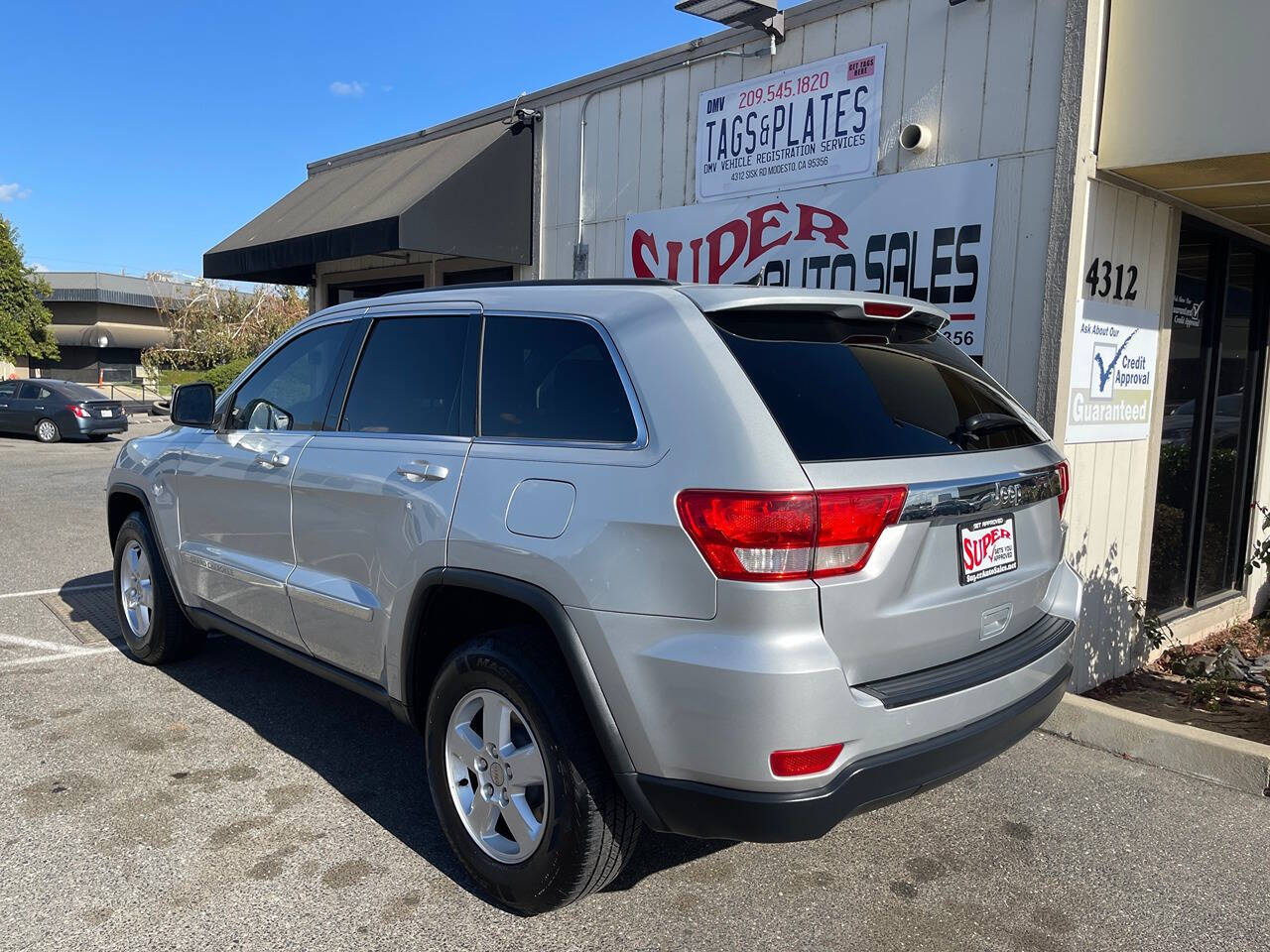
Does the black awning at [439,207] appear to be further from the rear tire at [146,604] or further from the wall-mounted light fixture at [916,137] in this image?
the wall-mounted light fixture at [916,137]

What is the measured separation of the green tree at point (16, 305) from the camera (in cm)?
3616

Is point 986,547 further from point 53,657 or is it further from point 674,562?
point 53,657

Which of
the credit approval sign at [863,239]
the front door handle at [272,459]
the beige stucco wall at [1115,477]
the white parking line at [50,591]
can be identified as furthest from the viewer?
the white parking line at [50,591]

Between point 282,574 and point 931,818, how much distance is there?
2623mm

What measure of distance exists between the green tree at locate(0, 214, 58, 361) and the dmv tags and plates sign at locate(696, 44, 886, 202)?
37.2 metres

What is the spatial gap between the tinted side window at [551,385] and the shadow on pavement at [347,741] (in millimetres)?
1451

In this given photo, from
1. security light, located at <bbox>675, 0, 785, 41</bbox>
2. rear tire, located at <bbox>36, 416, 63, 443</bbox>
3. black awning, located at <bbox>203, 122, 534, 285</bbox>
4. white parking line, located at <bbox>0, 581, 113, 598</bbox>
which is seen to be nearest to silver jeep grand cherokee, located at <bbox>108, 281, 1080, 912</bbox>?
security light, located at <bbox>675, 0, 785, 41</bbox>

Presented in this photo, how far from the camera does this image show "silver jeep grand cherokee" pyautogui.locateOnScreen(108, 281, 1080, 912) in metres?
2.38

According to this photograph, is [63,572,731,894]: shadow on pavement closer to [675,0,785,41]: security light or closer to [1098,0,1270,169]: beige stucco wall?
[1098,0,1270,169]: beige stucco wall

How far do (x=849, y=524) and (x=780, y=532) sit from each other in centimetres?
19

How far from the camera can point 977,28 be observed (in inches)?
219

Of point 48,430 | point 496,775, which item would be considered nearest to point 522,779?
point 496,775

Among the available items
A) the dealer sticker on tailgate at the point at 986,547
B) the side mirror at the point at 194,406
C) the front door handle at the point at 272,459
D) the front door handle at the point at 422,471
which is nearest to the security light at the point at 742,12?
the side mirror at the point at 194,406

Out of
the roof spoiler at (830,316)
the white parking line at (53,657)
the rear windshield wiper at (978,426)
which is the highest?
the roof spoiler at (830,316)
